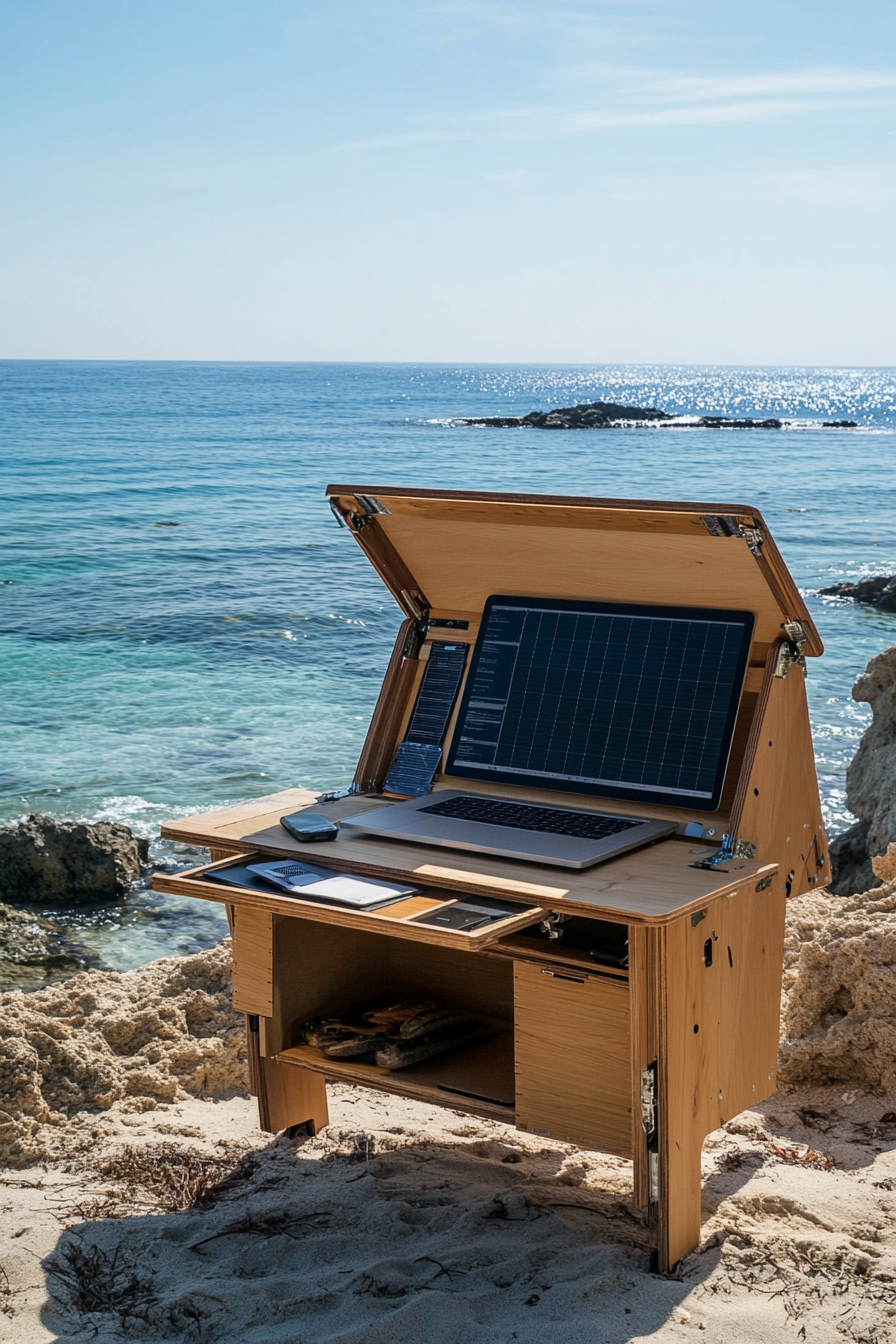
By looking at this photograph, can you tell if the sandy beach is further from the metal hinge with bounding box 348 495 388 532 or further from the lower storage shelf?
the metal hinge with bounding box 348 495 388 532

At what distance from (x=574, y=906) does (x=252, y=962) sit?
1.33 m

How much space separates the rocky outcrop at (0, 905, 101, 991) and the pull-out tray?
13.0 ft

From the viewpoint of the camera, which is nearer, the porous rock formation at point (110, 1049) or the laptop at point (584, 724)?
the laptop at point (584, 724)

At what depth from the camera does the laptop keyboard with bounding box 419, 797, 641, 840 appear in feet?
12.3

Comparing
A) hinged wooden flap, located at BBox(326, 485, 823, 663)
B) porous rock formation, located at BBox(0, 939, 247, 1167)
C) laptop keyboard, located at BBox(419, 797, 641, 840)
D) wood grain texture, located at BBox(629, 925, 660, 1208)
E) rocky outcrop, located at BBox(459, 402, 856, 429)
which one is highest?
rocky outcrop, located at BBox(459, 402, 856, 429)

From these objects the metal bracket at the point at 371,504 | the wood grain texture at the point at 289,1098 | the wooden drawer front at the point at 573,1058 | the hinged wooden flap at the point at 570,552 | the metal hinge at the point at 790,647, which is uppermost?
the metal bracket at the point at 371,504

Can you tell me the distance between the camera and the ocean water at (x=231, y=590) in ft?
36.7

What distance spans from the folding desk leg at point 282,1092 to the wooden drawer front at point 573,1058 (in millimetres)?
787

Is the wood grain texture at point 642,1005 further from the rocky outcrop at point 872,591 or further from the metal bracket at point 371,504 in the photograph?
the rocky outcrop at point 872,591

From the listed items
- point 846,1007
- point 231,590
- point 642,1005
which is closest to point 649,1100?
point 642,1005

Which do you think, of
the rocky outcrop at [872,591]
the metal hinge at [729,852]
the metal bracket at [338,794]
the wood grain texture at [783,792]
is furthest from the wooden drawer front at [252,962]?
the rocky outcrop at [872,591]

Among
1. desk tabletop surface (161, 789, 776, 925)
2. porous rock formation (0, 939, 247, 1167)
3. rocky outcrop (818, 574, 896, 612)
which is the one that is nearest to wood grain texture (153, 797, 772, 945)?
desk tabletop surface (161, 789, 776, 925)

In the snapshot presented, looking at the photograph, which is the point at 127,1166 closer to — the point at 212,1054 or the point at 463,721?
the point at 212,1054

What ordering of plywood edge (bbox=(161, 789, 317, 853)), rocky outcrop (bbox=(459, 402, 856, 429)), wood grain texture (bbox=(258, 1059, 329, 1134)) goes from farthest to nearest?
rocky outcrop (bbox=(459, 402, 856, 429))
wood grain texture (bbox=(258, 1059, 329, 1134))
plywood edge (bbox=(161, 789, 317, 853))
